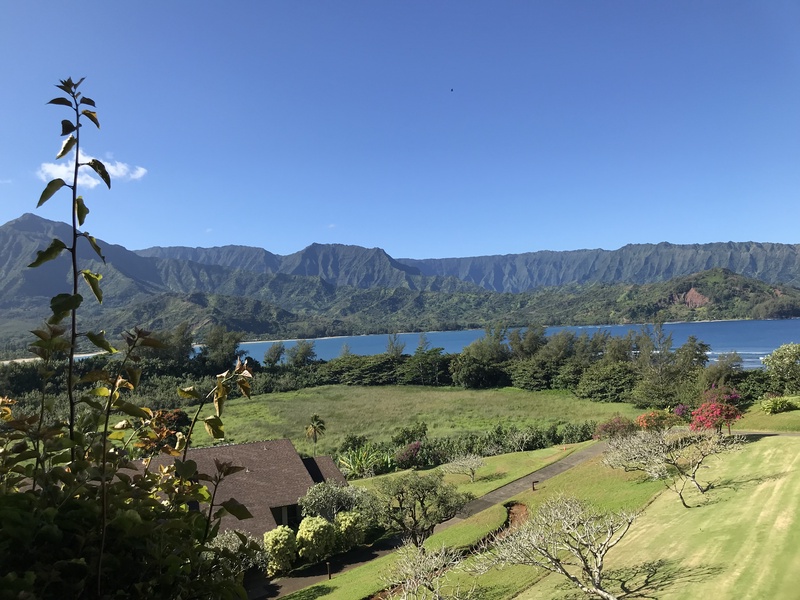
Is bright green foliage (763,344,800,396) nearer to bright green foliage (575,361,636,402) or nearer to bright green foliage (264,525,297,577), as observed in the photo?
bright green foliage (575,361,636,402)

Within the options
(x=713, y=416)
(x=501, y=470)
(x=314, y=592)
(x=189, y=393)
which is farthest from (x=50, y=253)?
(x=501, y=470)

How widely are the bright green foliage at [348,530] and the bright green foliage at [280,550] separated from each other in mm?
2002

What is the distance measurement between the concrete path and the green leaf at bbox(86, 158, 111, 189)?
17.9 m

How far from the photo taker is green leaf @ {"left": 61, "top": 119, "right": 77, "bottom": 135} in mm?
2156

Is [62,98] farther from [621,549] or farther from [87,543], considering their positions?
[621,549]

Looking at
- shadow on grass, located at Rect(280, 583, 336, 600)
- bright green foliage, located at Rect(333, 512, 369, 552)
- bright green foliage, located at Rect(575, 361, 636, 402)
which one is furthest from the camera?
bright green foliage, located at Rect(575, 361, 636, 402)

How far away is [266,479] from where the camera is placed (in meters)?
23.6

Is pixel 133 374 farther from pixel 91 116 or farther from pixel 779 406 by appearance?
pixel 779 406

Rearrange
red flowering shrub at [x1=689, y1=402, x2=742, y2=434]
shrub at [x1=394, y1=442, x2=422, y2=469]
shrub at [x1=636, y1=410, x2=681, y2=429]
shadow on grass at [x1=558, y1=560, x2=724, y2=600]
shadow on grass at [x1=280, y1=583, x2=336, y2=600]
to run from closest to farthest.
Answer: shadow on grass at [x1=558, y1=560, x2=724, y2=600]
shadow on grass at [x1=280, y1=583, x2=336, y2=600]
red flowering shrub at [x1=689, y1=402, x2=742, y2=434]
shrub at [x1=636, y1=410, x2=681, y2=429]
shrub at [x1=394, y1=442, x2=422, y2=469]

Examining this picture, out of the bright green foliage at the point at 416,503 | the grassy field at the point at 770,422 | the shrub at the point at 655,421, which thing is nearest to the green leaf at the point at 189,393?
the bright green foliage at the point at 416,503

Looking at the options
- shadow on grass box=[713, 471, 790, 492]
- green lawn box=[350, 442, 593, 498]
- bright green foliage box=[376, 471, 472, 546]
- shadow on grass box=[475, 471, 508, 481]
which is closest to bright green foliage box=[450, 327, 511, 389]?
green lawn box=[350, 442, 593, 498]

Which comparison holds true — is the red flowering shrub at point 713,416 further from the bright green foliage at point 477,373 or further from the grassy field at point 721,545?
the bright green foliage at point 477,373

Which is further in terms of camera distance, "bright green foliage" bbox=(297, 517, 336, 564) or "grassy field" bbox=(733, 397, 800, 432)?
"grassy field" bbox=(733, 397, 800, 432)

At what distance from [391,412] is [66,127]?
190 feet
